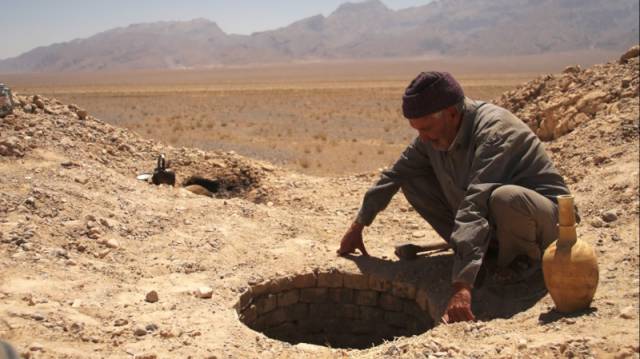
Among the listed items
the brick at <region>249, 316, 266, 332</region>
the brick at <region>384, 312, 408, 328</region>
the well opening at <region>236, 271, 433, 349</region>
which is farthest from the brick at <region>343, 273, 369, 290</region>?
the brick at <region>249, 316, 266, 332</region>

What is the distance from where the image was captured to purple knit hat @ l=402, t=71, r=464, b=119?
3900mm

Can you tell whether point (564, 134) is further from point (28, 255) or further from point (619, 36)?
point (619, 36)

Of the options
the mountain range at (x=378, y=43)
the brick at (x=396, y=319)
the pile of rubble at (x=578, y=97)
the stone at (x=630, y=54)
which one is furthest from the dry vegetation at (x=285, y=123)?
the mountain range at (x=378, y=43)

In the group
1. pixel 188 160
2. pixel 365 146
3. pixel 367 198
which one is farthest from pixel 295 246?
pixel 365 146

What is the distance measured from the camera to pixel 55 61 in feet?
433

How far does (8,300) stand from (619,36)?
126 m

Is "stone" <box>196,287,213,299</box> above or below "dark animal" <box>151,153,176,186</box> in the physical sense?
below

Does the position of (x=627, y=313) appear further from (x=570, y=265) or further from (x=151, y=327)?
(x=151, y=327)

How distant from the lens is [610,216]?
489cm

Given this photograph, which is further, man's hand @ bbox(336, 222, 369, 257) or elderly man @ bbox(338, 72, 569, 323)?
man's hand @ bbox(336, 222, 369, 257)

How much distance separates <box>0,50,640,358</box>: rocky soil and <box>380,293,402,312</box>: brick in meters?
0.20

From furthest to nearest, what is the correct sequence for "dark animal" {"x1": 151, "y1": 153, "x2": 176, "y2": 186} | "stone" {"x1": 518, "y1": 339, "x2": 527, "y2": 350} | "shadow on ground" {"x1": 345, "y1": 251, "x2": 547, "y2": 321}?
"dark animal" {"x1": 151, "y1": 153, "x2": 176, "y2": 186} < "shadow on ground" {"x1": 345, "y1": 251, "x2": 547, "y2": 321} < "stone" {"x1": 518, "y1": 339, "x2": 527, "y2": 350}

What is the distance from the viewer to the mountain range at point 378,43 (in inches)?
4715

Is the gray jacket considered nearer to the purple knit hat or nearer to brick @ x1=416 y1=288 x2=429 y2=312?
the purple knit hat
